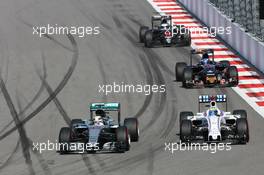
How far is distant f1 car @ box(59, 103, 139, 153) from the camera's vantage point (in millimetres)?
28797

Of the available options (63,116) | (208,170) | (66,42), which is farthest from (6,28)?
(208,170)

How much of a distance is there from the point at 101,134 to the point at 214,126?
134 inches

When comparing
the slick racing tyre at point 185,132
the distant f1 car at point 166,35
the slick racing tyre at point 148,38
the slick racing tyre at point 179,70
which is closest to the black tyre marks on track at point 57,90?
the slick racing tyre at point 148,38

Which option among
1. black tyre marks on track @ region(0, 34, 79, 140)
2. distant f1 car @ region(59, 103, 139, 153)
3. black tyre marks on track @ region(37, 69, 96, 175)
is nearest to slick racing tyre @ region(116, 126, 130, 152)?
distant f1 car @ region(59, 103, 139, 153)

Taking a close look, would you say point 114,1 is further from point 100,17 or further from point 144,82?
point 144,82

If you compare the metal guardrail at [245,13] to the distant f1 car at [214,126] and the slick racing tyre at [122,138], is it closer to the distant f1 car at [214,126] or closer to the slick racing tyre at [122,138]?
the distant f1 car at [214,126]

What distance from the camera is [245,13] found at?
144ft

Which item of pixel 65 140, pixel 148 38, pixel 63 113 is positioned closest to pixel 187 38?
pixel 148 38

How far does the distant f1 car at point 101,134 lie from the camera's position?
28.8m

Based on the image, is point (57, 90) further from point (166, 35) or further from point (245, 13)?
point (245, 13)

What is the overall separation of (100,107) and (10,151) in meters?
3.07

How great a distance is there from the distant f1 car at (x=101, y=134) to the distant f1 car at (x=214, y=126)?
165cm

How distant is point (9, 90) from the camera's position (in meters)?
37.8

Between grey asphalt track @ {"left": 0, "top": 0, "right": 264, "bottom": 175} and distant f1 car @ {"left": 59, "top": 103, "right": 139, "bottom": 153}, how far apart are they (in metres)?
0.28
